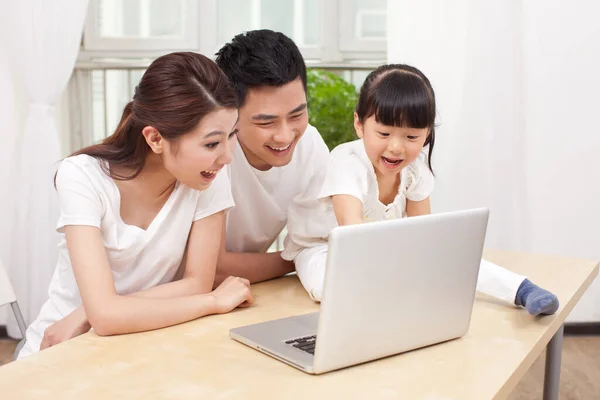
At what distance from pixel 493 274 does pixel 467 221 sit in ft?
1.12

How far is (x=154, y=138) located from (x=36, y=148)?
5.98 feet

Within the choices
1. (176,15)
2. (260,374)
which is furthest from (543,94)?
(260,374)

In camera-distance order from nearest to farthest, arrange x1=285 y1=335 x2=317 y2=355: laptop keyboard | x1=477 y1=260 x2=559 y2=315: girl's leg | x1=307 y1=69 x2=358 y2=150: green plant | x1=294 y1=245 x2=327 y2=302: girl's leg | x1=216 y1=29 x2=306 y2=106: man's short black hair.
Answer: x1=285 y1=335 x2=317 y2=355: laptop keyboard, x1=477 y1=260 x2=559 y2=315: girl's leg, x1=294 y1=245 x2=327 y2=302: girl's leg, x1=216 y1=29 x2=306 y2=106: man's short black hair, x1=307 y1=69 x2=358 y2=150: green plant

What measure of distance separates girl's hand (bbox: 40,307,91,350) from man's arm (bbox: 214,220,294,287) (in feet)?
1.12

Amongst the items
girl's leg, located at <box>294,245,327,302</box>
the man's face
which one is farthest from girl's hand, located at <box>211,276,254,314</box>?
the man's face

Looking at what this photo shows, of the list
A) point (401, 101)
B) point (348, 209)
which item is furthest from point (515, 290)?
point (401, 101)

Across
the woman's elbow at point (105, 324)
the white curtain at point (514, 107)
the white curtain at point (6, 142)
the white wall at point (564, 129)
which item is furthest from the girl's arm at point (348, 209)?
the white curtain at point (6, 142)

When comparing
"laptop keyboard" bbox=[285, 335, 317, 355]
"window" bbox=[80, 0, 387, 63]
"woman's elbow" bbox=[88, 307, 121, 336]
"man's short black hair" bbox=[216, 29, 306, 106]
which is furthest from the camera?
"window" bbox=[80, 0, 387, 63]

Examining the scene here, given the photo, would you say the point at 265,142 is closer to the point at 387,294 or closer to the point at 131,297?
the point at 131,297

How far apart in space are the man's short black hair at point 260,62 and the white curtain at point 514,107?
153cm

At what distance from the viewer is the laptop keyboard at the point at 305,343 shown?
48.1 inches

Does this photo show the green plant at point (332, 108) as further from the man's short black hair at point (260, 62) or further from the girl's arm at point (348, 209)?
the girl's arm at point (348, 209)

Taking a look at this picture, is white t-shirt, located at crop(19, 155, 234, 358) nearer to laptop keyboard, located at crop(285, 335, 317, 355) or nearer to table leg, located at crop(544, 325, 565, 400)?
laptop keyboard, located at crop(285, 335, 317, 355)

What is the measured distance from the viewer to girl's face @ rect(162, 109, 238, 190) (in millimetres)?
1474
